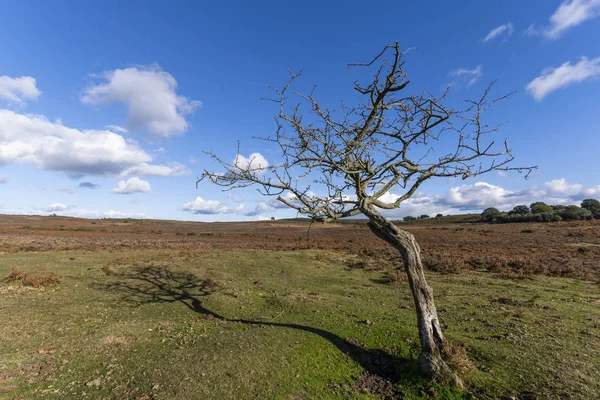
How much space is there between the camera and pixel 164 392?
559 cm

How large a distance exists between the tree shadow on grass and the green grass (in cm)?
4

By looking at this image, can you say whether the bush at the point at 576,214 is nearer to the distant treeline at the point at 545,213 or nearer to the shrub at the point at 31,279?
the distant treeline at the point at 545,213

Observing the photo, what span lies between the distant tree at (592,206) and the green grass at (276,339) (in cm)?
6567

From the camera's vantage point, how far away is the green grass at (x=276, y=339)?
572 centimetres

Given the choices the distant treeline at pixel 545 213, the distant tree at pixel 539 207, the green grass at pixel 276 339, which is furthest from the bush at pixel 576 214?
the green grass at pixel 276 339

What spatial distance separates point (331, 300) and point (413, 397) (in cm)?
623

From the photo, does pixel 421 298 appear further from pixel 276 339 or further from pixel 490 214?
pixel 490 214

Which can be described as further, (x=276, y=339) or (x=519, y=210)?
(x=519, y=210)

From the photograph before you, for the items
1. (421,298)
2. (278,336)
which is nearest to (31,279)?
(278,336)

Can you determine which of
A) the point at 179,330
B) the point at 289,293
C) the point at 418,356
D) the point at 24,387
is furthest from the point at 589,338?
the point at 24,387

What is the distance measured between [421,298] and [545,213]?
75.5 m

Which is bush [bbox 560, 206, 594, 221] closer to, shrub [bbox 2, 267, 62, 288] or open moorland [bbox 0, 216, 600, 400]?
open moorland [bbox 0, 216, 600, 400]

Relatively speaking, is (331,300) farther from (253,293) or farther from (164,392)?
(164,392)

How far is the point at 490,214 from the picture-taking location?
79.1 m
